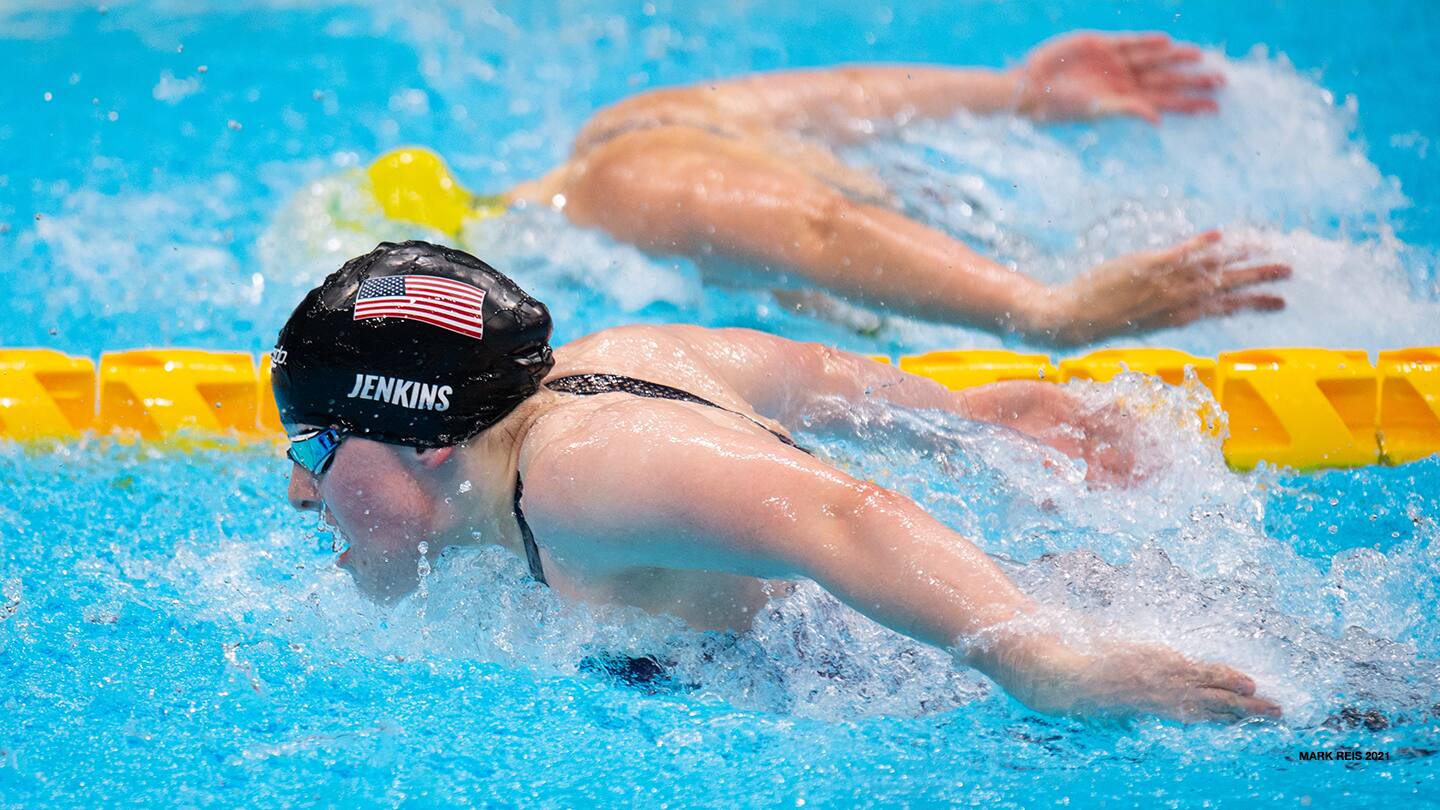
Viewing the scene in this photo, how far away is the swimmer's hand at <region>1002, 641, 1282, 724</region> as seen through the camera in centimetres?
159

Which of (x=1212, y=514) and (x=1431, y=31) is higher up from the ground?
(x=1431, y=31)

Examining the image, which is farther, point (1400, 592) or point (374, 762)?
point (1400, 592)

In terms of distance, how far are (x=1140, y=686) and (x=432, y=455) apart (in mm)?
983

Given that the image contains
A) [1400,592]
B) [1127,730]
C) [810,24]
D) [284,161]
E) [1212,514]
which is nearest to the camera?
[1127,730]

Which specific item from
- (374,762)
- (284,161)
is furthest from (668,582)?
(284,161)

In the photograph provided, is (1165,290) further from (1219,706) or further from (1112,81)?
(1219,706)

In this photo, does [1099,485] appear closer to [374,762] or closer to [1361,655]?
[1361,655]

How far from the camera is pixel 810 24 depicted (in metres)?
6.00

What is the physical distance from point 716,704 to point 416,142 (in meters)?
3.36

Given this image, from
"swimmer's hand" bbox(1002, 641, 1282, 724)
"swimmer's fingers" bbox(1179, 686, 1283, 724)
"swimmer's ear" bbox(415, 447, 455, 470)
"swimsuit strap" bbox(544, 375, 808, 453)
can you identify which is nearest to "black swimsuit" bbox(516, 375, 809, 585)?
"swimsuit strap" bbox(544, 375, 808, 453)

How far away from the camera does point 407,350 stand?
1936 mm

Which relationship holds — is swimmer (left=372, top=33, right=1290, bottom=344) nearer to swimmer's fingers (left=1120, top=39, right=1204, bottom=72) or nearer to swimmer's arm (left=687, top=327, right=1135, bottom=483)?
swimmer's fingers (left=1120, top=39, right=1204, bottom=72)

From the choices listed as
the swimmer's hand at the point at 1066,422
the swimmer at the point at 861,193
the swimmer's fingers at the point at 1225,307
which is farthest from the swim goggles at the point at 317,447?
the swimmer's fingers at the point at 1225,307

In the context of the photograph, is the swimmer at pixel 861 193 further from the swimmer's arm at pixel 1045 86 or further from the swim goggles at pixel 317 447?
the swim goggles at pixel 317 447
